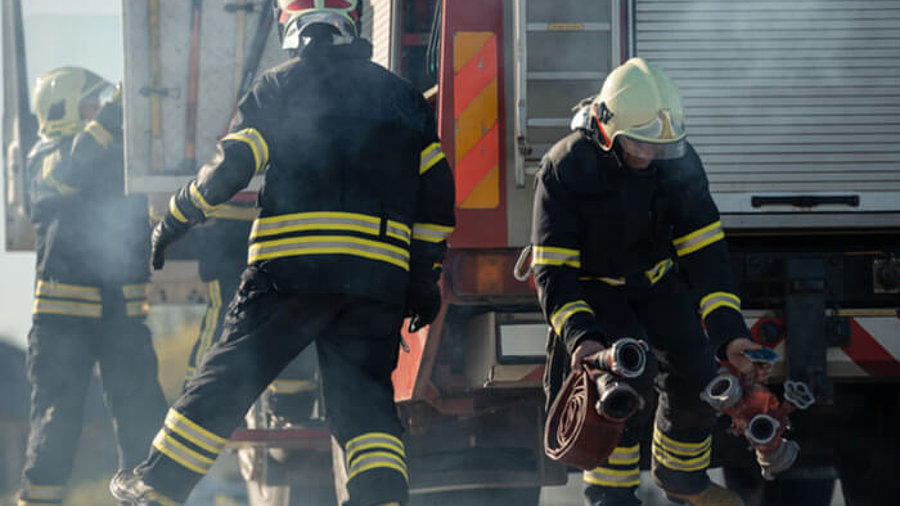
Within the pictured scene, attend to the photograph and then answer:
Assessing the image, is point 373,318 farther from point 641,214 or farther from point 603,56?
point 603,56

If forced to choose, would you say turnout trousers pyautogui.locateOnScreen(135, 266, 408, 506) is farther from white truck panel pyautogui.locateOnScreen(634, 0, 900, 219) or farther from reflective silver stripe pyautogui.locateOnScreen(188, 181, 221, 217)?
white truck panel pyautogui.locateOnScreen(634, 0, 900, 219)

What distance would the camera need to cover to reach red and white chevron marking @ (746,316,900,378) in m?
4.74

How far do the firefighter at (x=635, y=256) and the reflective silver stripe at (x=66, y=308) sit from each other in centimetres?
234

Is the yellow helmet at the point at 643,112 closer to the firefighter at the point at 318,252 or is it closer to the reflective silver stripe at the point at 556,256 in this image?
the reflective silver stripe at the point at 556,256

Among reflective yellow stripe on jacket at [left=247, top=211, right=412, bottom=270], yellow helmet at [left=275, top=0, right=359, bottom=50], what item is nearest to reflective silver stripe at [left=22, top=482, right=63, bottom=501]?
reflective yellow stripe on jacket at [left=247, top=211, right=412, bottom=270]

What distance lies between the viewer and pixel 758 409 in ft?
13.0

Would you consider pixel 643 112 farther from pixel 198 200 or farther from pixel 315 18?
pixel 198 200

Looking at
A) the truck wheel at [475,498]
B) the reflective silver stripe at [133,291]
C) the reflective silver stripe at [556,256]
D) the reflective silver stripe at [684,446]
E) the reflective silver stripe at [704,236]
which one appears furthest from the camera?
the reflective silver stripe at [133,291]

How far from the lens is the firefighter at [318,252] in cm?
382

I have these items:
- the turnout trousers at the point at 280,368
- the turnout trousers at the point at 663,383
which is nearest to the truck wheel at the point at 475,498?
the turnout trousers at the point at 663,383

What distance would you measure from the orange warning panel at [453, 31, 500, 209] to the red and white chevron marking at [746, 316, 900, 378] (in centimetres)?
104

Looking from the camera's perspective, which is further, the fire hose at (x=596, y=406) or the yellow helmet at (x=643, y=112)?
the yellow helmet at (x=643, y=112)

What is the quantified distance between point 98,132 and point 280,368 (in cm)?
228

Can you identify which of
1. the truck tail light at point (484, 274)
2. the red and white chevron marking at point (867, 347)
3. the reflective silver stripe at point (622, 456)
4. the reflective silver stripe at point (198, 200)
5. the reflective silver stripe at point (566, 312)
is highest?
the reflective silver stripe at point (198, 200)
